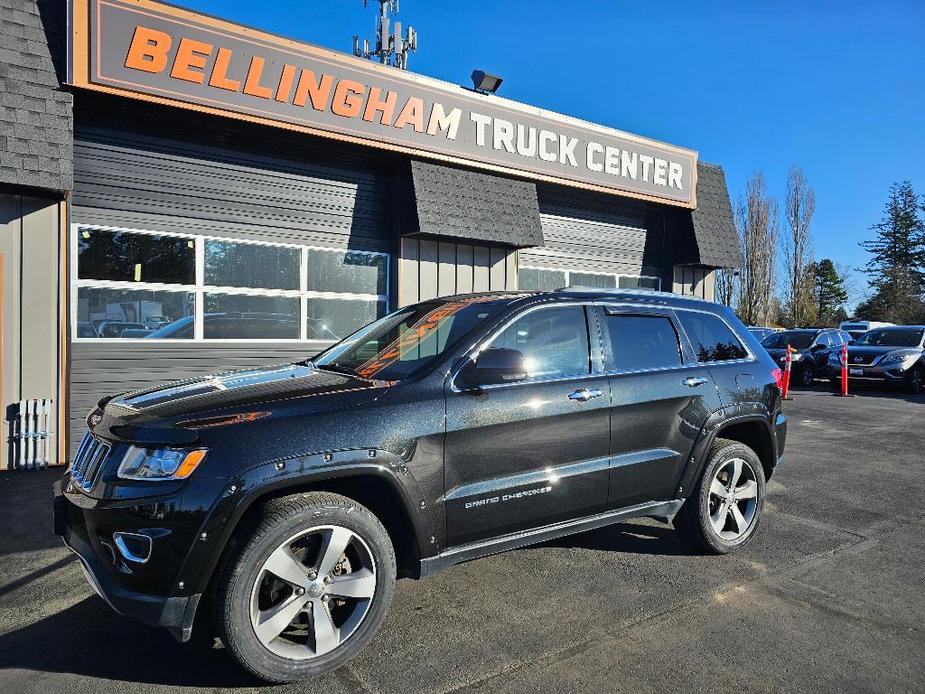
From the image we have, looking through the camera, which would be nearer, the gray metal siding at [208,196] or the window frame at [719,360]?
the window frame at [719,360]

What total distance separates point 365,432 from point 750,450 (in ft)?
9.80

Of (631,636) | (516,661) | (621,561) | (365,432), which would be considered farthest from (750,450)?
(365,432)

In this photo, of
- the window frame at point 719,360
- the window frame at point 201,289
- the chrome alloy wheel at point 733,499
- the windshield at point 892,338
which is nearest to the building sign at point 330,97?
the window frame at point 201,289

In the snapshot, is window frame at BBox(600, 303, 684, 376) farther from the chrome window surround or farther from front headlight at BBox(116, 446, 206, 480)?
front headlight at BBox(116, 446, 206, 480)

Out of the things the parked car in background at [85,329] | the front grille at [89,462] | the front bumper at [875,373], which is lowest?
the front bumper at [875,373]

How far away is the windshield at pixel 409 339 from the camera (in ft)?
11.5

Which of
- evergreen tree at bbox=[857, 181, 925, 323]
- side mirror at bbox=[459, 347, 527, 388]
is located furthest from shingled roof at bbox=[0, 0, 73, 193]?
evergreen tree at bbox=[857, 181, 925, 323]

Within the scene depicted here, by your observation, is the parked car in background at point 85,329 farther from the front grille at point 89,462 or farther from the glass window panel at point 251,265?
the front grille at point 89,462

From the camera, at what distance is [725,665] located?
9.82 ft

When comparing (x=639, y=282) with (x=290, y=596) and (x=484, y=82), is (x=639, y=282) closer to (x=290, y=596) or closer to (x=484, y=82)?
(x=484, y=82)

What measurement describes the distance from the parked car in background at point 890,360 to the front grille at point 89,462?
680 inches

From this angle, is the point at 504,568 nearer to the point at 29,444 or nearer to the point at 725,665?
the point at 725,665

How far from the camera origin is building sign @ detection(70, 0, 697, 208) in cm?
705

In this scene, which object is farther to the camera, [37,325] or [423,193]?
[423,193]
